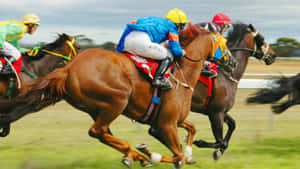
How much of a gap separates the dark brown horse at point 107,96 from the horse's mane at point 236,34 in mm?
1896

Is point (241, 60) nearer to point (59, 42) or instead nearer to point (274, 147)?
point (274, 147)

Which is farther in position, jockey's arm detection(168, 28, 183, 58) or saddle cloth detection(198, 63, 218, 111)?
saddle cloth detection(198, 63, 218, 111)

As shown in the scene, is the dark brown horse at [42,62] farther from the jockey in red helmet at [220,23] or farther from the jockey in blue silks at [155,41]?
the jockey in red helmet at [220,23]

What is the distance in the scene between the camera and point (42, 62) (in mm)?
5680

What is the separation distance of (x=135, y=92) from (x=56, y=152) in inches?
72.2

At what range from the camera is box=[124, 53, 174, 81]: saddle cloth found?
385 cm

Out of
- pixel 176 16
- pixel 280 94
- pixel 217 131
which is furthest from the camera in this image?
pixel 280 94

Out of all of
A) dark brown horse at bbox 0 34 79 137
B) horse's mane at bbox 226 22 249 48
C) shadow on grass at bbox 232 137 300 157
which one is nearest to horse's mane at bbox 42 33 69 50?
dark brown horse at bbox 0 34 79 137

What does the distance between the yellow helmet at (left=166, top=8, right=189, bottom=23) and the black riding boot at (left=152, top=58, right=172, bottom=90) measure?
1.65ft

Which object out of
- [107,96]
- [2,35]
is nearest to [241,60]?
[107,96]

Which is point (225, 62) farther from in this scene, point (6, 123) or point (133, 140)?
point (6, 123)

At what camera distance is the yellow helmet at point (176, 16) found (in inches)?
166

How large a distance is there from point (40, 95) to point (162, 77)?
1.14 meters

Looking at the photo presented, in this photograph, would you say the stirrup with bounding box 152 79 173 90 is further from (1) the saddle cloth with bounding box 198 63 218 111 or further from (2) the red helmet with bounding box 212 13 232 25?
(2) the red helmet with bounding box 212 13 232 25
